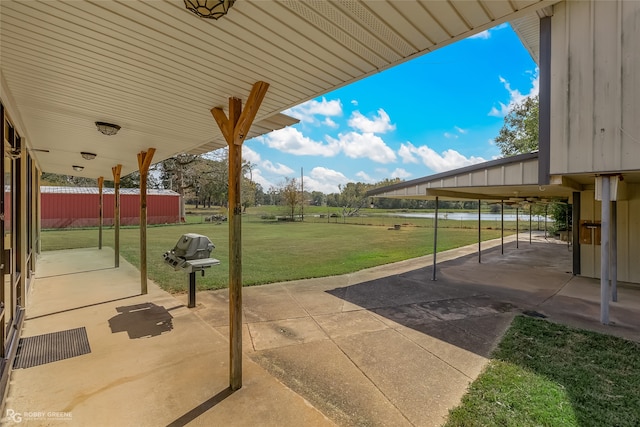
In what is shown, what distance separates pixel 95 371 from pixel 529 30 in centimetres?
928

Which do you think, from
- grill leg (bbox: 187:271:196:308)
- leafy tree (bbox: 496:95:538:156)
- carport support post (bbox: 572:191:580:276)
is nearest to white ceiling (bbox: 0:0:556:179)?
grill leg (bbox: 187:271:196:308)

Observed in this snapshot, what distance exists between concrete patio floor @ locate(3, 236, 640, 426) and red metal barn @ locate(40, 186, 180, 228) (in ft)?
52.4

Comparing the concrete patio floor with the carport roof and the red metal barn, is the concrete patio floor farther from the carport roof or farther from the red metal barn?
the red metal barn

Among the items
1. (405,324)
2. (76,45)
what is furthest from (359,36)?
(405,324)

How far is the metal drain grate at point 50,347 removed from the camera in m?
3.03

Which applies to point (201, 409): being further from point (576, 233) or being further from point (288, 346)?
point (576, 233)

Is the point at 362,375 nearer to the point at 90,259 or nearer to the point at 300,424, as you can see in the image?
the point at 300,424

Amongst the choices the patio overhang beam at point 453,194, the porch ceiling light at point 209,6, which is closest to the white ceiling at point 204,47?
the porch ceiling light at point 209,6

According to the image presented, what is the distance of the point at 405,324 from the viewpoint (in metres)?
4.18

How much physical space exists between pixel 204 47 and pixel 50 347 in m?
3.59

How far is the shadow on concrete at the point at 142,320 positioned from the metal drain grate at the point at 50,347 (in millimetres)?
373

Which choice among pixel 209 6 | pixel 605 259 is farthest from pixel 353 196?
pixel 209 6

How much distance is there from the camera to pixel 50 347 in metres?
3.31

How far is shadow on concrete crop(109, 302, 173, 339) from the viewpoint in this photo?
3736 mm
